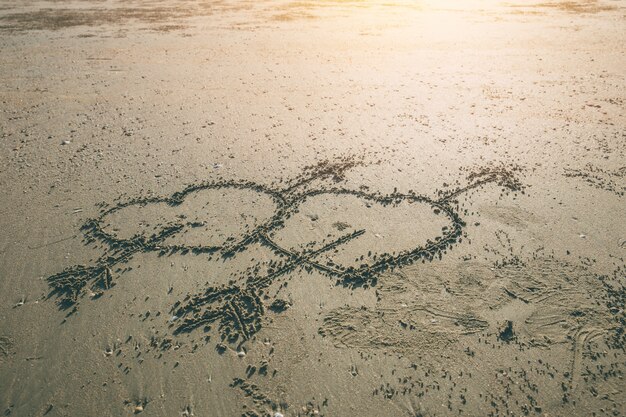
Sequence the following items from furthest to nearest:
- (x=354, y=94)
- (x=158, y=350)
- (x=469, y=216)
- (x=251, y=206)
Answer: (x=354, y=94) → (x=251, y=206) → (x=469, y=216) → (x=158, y=350)

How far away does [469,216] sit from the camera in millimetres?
4328

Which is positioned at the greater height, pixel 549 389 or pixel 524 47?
pixel 524 47

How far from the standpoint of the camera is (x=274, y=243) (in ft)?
13.3

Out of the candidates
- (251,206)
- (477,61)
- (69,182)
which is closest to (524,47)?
(477,61)

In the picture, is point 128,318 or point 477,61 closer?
point 128,318

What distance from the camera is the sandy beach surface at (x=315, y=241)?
2.86 meters

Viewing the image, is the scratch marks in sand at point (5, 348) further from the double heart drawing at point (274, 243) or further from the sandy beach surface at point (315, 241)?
the double heart drawing at point (274, 243)

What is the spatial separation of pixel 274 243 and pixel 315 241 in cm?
41

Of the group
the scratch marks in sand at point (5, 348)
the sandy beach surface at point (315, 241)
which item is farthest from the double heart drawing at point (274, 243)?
the scratch marks in sand at point (5, 348)

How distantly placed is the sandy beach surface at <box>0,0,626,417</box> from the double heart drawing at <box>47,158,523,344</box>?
0.02m

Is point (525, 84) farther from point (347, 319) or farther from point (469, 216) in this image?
point (347, 319)

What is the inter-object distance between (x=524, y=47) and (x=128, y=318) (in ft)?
34.8

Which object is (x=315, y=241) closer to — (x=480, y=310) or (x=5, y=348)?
(x=480, y=310)

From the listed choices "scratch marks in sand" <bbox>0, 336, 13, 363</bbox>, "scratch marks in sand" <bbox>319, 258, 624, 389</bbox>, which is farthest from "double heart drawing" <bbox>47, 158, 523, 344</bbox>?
"scratch marks in sand" <bbox>0, 336, 13, 363</bbox>
